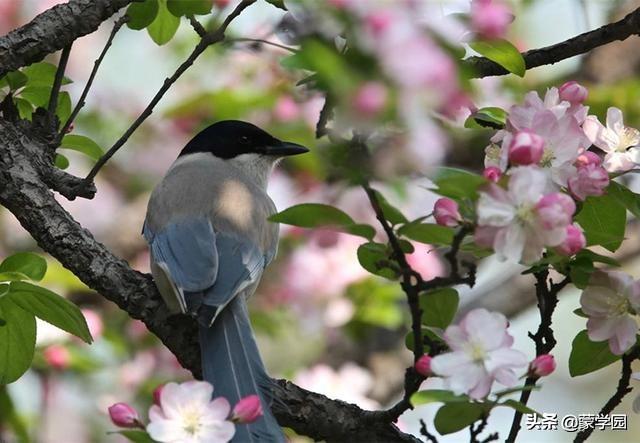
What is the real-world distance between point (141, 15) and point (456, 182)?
101 centimetres

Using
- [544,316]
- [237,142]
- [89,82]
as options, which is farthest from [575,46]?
[237,142]

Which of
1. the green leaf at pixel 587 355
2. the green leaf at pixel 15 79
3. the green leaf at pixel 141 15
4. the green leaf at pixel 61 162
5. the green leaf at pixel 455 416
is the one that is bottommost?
the green leaf at pixel 455 416

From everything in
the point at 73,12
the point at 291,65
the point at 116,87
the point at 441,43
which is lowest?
the point at 441,43

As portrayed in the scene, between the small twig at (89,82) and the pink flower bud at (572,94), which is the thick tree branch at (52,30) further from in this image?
the pink flower bud at (572,94)

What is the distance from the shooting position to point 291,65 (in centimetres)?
174

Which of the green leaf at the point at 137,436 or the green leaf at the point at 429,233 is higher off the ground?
the green leaf at the point at 429,233

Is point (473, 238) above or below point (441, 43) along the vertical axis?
below

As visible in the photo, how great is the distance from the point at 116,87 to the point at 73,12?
4062 mm

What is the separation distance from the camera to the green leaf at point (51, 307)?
1.94 metres

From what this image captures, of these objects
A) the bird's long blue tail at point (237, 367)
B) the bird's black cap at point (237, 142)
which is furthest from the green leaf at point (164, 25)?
the bird's black cap at point (237, 142)

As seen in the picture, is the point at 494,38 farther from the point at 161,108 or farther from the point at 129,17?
the point at 161,108

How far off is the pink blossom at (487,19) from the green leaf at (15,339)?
3.11 feet

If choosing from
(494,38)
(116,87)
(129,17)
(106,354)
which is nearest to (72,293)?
(106,354)

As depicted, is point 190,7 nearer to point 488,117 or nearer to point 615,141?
point 488,117
